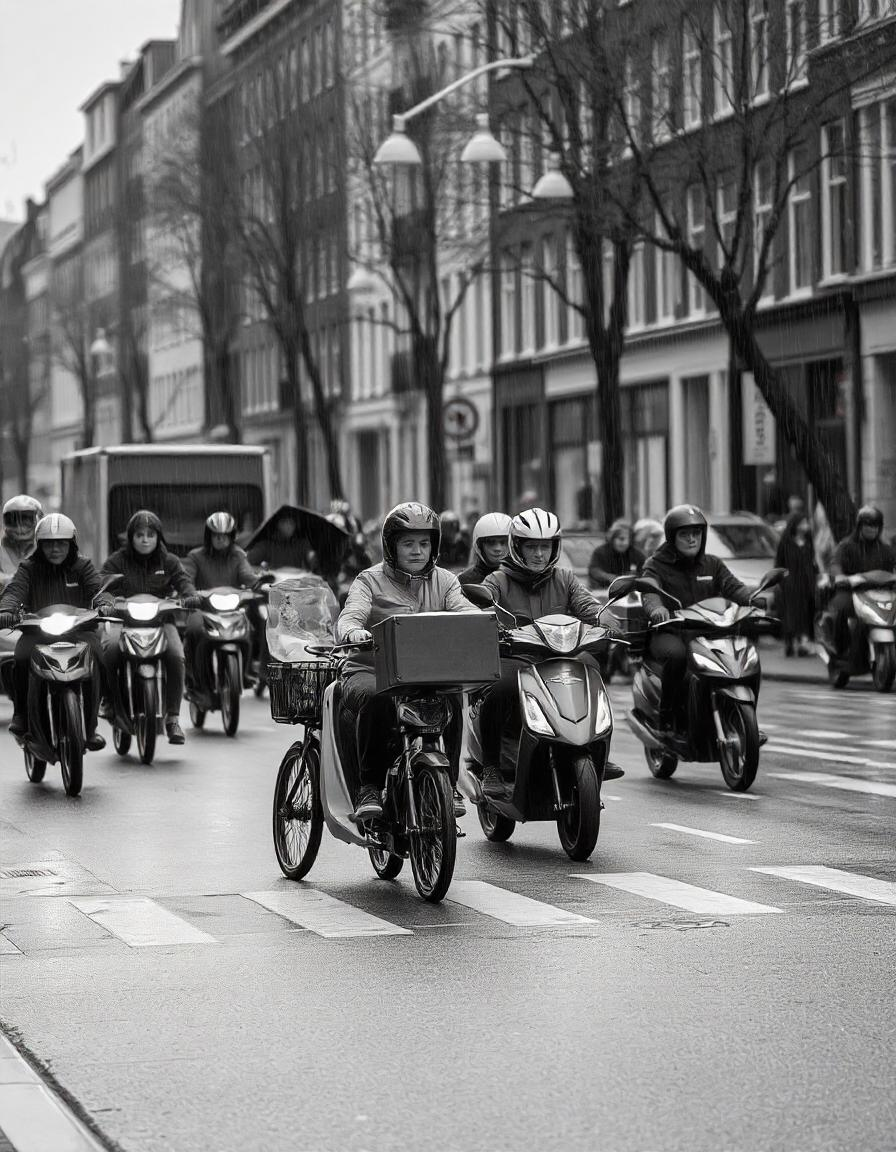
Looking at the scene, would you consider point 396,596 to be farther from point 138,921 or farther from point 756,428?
point 756,428

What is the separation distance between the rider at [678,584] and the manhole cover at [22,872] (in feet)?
16.5

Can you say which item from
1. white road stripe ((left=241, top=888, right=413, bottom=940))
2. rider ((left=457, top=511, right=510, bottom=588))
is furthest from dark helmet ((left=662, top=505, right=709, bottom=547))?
white road stripe ((left=241, top=888, right=413, bottom=940))

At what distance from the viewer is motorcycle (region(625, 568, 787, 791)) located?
1496cm

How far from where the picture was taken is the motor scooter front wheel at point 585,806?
11.5 m

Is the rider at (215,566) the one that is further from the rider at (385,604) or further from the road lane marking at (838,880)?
the road lane marking at (838,880)

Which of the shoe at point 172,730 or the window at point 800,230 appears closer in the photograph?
the shoe at point 172,730

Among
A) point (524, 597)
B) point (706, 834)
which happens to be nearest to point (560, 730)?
point (524, 597)

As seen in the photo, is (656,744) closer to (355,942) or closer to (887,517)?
(355,942)

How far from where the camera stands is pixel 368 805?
10391mm

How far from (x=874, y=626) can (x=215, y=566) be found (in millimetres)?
6829

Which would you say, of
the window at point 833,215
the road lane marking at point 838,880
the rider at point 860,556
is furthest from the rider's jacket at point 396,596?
the window at point 833,215

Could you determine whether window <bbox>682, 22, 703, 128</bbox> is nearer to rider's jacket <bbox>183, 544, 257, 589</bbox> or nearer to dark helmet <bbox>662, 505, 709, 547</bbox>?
rider's jacket <bbox>183, 544, 257, 589</bbox>

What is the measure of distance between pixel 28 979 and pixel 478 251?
3951 centimetres

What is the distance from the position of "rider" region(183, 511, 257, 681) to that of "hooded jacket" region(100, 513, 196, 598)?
1.70 m
